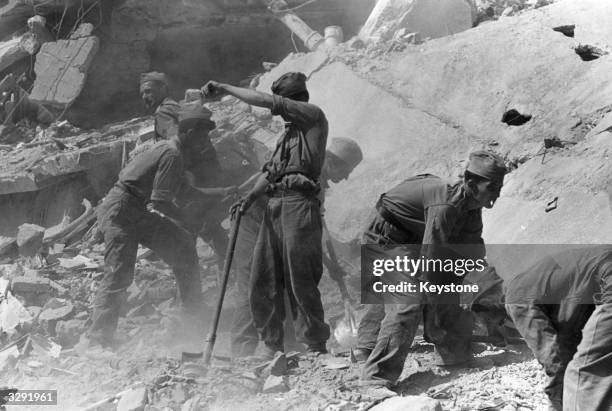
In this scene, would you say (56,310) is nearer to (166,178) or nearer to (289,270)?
(166,178)

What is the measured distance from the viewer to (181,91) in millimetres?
12914

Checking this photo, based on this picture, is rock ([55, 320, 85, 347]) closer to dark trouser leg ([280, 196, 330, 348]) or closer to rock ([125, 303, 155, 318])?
rock ([125, 303, 155, 318])

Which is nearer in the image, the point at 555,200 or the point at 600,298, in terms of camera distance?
the point at 600,298

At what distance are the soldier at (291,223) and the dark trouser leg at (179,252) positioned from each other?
4.75 feet

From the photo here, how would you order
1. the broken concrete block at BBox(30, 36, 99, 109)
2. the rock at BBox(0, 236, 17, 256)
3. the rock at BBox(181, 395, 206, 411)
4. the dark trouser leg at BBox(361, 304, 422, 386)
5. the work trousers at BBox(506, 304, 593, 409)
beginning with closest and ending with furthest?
the work trousers at BBox(506, 304, 593, 409) < the dark trouser leg at BBox(361, 304, 422, 386) < the rock at BBox(181, 395, 206, 411) < the rock at BBox(0, 236, 17, 256) < the broken concrete block at BBox(30, 36, 99, 109)

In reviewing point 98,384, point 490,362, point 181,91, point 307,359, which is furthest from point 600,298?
point 181,91

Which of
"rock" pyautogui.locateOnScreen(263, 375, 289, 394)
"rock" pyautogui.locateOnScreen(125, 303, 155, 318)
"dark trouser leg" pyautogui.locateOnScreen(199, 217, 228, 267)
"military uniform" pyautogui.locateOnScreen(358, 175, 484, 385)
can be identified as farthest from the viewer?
"rock" pyautogui.locateOnScreen(125, 303, 155, 318)

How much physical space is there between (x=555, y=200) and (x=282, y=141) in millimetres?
2407

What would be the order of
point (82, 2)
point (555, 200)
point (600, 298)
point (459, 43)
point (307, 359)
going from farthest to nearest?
point (82, 2) < point (459, 43) < point (555, 200) < point (307, 359) < point (600, 298)

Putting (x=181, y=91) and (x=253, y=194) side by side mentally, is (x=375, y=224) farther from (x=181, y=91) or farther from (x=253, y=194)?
(x=181, y=91)

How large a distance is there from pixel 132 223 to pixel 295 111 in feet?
6.84

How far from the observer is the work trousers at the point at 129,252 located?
7703mm

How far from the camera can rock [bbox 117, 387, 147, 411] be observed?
19.3 feet

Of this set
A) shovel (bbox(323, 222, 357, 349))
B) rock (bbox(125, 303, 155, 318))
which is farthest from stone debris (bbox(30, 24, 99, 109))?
shovel (bbox(323, 222, 357, 349))
